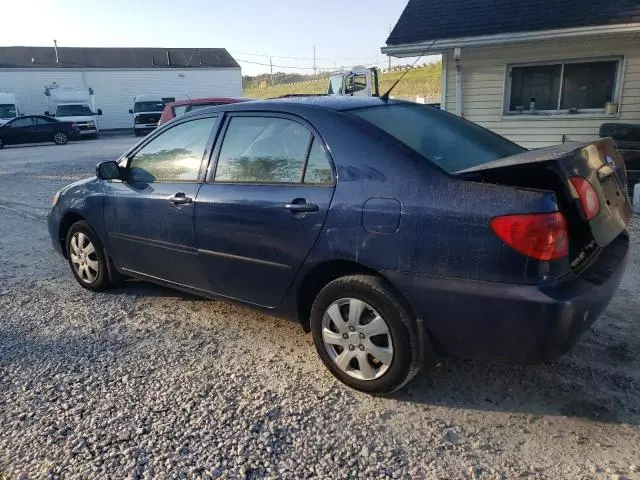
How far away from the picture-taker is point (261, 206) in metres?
3.16

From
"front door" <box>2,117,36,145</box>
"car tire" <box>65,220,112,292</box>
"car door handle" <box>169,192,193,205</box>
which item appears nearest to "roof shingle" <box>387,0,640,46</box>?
"car tire" <box>65,220,112,292</box>

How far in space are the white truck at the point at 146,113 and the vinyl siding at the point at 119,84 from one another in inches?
392

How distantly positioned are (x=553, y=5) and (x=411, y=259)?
8.89 metres

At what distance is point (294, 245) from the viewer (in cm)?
302

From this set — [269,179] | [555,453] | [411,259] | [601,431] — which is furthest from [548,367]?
[269,179]

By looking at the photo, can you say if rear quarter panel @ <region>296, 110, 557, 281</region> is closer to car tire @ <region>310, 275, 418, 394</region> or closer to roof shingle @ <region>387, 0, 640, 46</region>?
car tire @ <region>310, 275, 418, 394</region>

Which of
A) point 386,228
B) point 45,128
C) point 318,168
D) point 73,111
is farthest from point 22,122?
point 386,228

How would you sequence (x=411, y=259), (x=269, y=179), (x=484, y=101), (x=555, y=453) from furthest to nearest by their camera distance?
(x=484, y=101)
(x=269, y=179)
(x=411, y=259)
(x=555, y=453)

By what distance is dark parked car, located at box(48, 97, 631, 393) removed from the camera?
7.84 ft

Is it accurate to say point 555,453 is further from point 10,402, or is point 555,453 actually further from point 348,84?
point 348,84

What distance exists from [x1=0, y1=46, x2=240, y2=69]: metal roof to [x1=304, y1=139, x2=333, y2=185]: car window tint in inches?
1604

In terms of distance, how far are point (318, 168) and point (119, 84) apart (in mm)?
40524

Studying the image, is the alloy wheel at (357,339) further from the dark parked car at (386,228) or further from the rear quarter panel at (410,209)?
the rear quarter panel at (410,209)

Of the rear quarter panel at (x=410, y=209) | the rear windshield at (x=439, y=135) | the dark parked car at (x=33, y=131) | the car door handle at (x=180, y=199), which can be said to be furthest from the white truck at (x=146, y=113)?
the rear quarter panel at (x=410, y=209)
